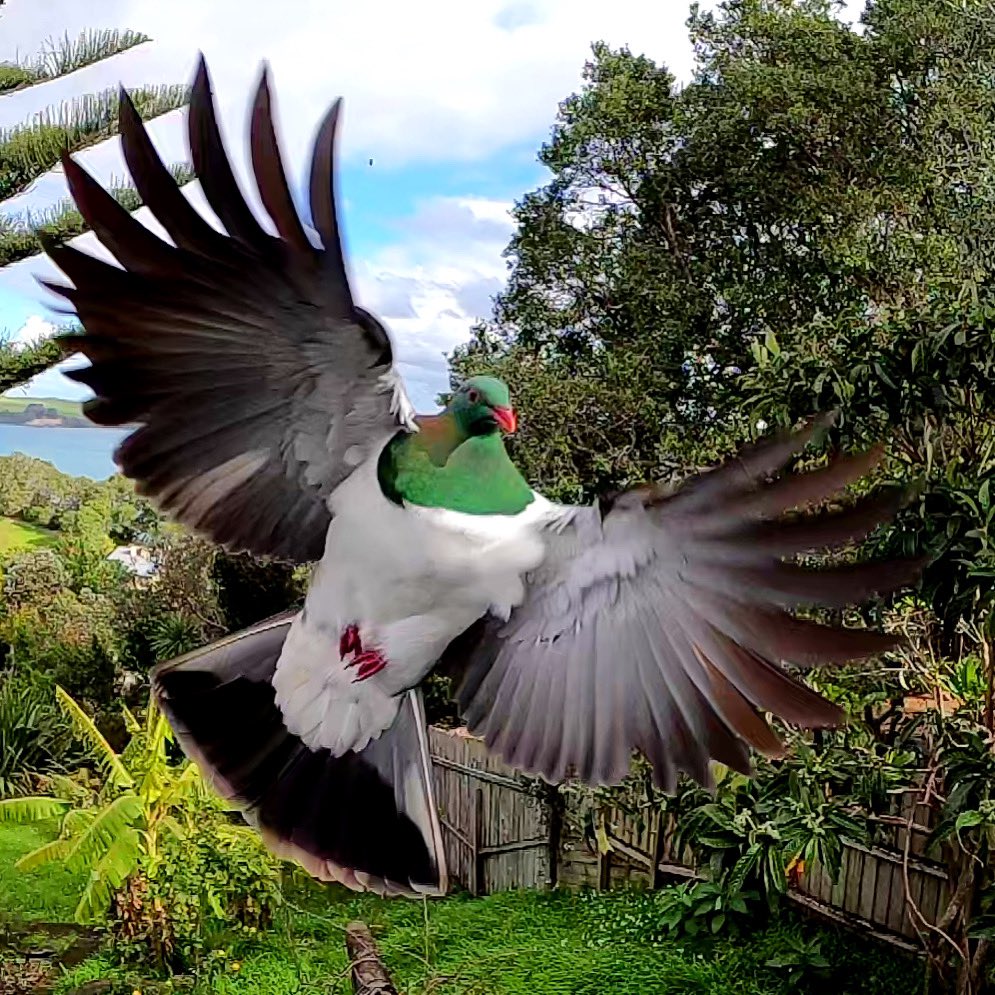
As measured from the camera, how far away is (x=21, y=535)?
15.4 feet

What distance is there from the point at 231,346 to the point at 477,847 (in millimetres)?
3851

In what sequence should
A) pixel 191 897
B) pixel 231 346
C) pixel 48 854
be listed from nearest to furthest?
pixel 231 346
pixel 48 854
pixel 191 897

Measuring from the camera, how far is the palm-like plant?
2.79 m

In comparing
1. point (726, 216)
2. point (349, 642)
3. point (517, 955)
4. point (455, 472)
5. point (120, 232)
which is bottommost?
point (517, 955)

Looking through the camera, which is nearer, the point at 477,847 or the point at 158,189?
the point at 158,189

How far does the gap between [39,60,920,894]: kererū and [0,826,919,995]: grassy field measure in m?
1.75

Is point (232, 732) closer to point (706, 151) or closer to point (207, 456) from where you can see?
point (207, 456)

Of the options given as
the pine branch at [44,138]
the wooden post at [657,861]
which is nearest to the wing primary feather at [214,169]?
the pine branch at [44,138]

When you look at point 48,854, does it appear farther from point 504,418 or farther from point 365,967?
point 504,418

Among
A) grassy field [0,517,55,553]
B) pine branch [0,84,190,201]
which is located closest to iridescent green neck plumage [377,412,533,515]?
pine branch [0,84,190,201]

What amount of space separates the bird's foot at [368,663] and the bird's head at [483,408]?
20 centimetres

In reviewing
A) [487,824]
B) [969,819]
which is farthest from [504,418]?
[487,824]

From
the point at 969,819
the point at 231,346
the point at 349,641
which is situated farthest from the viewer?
the point at 969,819

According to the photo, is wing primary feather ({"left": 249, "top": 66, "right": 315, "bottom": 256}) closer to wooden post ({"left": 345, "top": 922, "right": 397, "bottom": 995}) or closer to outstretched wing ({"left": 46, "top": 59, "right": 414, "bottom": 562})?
outstretched wing ({"left": 46, "top": 59, "right": 414, "bottom": 562})
